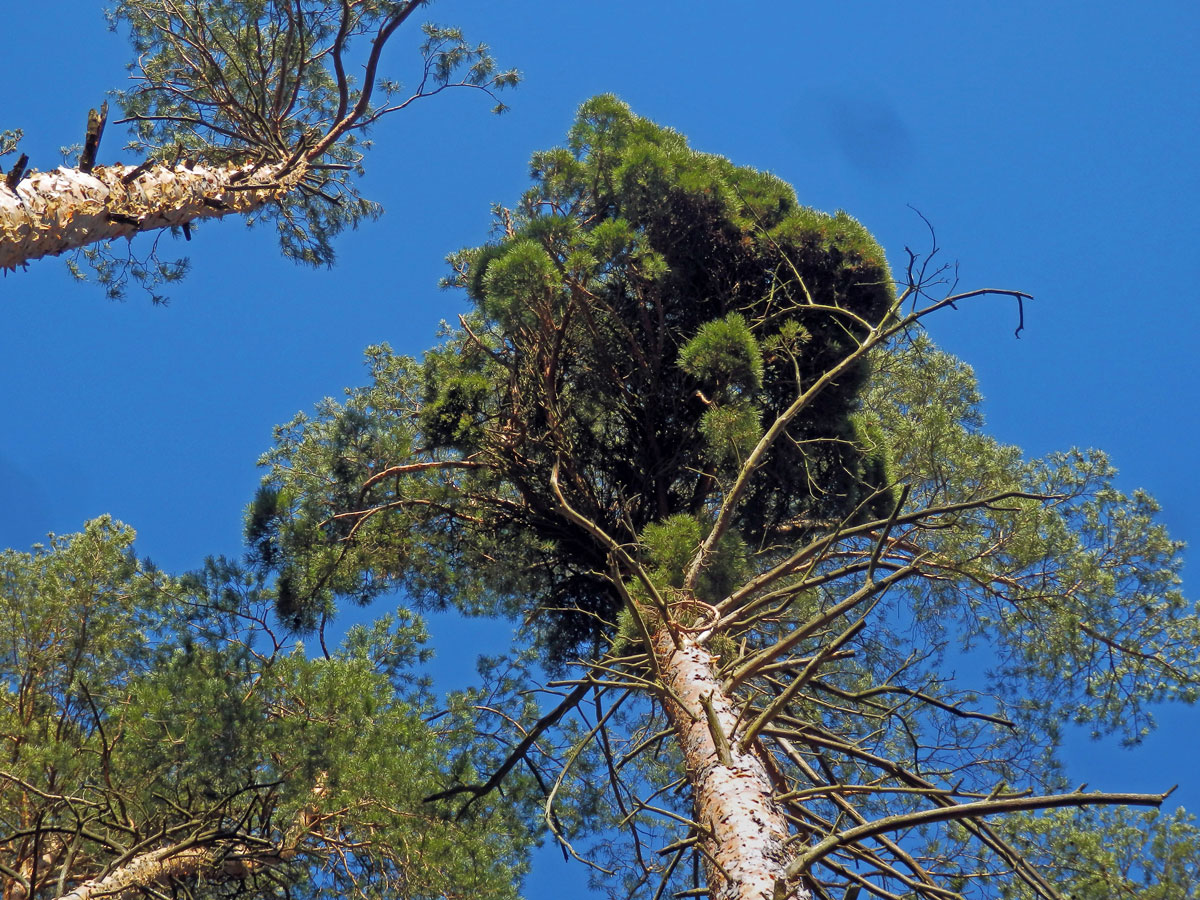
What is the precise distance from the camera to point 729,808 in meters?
3.52

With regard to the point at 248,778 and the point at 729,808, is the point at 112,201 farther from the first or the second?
the point at 729,808

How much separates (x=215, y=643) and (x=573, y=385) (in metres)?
3.54

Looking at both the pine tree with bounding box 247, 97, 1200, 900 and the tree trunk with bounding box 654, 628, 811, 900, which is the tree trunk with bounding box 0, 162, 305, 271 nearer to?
the pine tree with bounding box 247, 97, 1200, 900

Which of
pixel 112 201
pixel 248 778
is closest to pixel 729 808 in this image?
pixel 248 778

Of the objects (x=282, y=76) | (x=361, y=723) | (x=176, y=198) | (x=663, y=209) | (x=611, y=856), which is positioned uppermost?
(x=282, y=76)

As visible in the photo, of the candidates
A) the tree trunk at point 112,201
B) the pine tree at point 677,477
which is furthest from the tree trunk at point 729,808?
the tree trunk at point 112,201

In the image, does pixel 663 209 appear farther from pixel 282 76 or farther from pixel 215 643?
pixel 215 643

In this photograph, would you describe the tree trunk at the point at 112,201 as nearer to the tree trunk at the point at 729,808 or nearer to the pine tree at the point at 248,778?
the pine tree at the point at 248,778

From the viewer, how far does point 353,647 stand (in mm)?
7484

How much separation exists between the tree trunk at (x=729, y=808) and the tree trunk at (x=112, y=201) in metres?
4.34

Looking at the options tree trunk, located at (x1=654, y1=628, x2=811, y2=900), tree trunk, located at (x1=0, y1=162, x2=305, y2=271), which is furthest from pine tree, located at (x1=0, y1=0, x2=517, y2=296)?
tree trunk, located at (x1=654, y1=628, x2=811, y2=900)

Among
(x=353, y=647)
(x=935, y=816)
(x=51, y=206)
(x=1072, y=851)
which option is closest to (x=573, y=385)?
(x=353, y=647)

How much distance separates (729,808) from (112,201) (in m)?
5.48

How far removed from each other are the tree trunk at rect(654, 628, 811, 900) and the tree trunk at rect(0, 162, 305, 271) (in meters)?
4.34
